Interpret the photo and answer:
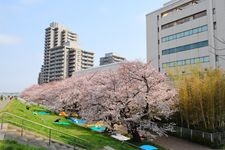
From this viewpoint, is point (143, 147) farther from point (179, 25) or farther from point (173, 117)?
point (179, 25)

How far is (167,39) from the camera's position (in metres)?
50.4

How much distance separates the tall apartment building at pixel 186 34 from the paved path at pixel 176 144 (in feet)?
38.0

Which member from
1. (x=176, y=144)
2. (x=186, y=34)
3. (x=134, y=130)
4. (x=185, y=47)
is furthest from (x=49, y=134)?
(x=186, y=34)

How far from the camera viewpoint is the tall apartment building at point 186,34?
42688mm

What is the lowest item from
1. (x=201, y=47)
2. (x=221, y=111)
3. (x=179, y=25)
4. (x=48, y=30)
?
(x=221, y=111)

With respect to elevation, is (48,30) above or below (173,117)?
above

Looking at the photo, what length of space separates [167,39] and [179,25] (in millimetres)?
3255

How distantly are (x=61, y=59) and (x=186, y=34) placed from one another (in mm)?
77352

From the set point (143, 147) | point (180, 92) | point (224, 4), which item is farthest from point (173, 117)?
point (224, 4)

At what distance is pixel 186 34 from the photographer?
153 ft

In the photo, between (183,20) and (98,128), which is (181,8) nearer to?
(183,20)

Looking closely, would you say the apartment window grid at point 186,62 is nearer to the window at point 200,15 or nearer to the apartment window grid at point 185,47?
the apartment window grid at point 185,47

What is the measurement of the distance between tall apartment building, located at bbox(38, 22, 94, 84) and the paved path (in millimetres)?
85519

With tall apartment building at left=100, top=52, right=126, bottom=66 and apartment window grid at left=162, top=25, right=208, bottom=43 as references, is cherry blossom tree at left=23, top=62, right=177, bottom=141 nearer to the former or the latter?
apartment window grid at left=162, top=25, right=208, bottom=43
